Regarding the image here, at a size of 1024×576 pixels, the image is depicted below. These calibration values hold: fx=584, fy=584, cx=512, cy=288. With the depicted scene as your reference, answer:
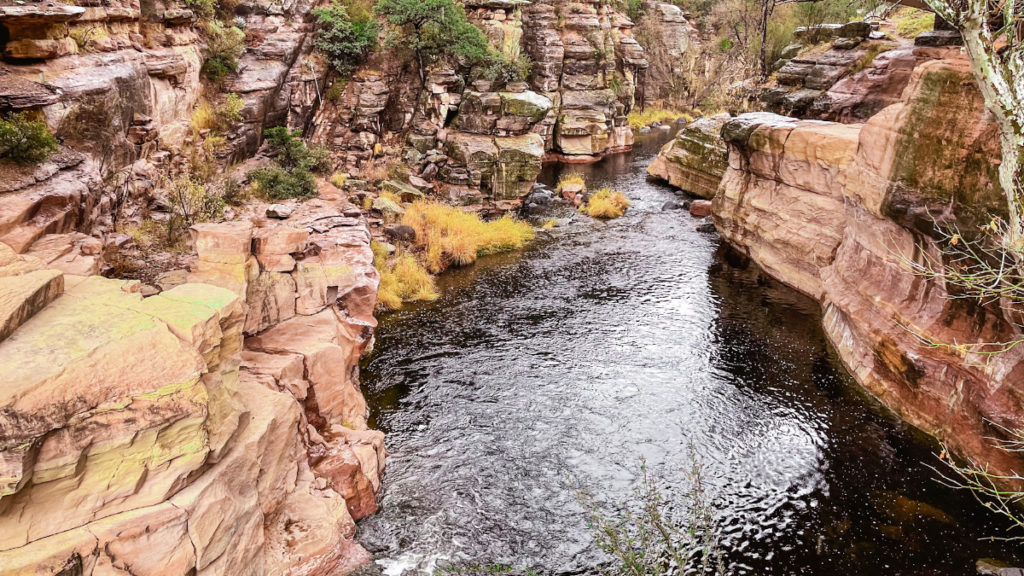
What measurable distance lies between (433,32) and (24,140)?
Result: 21412mm

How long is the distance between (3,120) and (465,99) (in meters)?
20.7

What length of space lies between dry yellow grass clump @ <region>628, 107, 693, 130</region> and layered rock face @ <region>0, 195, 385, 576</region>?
42642mm

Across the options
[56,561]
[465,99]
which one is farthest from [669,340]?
[465,99]

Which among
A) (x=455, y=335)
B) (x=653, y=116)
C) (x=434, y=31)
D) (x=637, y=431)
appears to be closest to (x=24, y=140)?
(x=455, y=335)

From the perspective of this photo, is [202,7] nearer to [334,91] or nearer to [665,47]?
[334,91]

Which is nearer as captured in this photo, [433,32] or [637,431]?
Result: [637,431]

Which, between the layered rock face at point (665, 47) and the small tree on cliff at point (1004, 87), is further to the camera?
the layered rock face at point (665, 47)

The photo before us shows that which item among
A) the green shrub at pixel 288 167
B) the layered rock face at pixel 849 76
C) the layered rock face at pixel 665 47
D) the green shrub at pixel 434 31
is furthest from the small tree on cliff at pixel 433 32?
the layered rock face at pixel 665 47

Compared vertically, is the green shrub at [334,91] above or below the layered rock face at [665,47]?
below

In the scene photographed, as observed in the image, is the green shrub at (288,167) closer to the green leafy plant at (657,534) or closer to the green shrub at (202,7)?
the green shrub at (202,7)

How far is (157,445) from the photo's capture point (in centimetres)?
654

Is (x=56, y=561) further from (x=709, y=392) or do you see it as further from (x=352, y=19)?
(x=352, y=19)

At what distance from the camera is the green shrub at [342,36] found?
89.4ft

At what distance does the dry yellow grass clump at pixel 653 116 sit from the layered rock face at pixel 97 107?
33.3 meters
